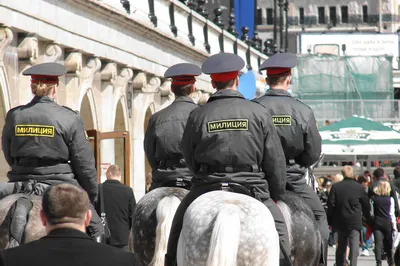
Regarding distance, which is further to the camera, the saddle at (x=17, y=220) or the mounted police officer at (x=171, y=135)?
the mounted police officer at (x=171, y=135)

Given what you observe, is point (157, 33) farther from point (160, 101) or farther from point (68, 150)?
point (68, 150)

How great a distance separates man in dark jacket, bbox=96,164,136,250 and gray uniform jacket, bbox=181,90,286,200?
8.77 meters

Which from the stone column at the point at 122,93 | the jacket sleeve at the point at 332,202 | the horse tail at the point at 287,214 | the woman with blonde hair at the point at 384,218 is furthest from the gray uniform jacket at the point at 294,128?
the stone column at the point at 122,93

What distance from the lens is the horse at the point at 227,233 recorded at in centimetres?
868

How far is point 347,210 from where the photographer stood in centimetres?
2384

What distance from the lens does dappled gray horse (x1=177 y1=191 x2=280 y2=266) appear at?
342 inches

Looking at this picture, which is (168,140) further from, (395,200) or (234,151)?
(395,200)

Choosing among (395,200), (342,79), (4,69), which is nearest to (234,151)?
(4,69)

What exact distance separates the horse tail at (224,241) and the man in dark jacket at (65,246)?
221cm

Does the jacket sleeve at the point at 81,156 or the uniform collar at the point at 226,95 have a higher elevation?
the uniform collar at the point at 226,95

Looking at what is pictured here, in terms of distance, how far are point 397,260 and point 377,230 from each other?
30.5 ft

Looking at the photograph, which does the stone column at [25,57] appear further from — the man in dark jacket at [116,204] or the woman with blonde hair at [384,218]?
the woman with blonde hair at [384,218]

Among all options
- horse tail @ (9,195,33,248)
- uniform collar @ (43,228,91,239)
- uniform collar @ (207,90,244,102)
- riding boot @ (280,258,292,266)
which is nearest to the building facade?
horse tail @ (9,195,33,248)

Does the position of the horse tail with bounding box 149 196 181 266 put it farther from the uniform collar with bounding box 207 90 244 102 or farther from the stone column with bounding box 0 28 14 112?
the stone column with bounding box 0 28 14 112
